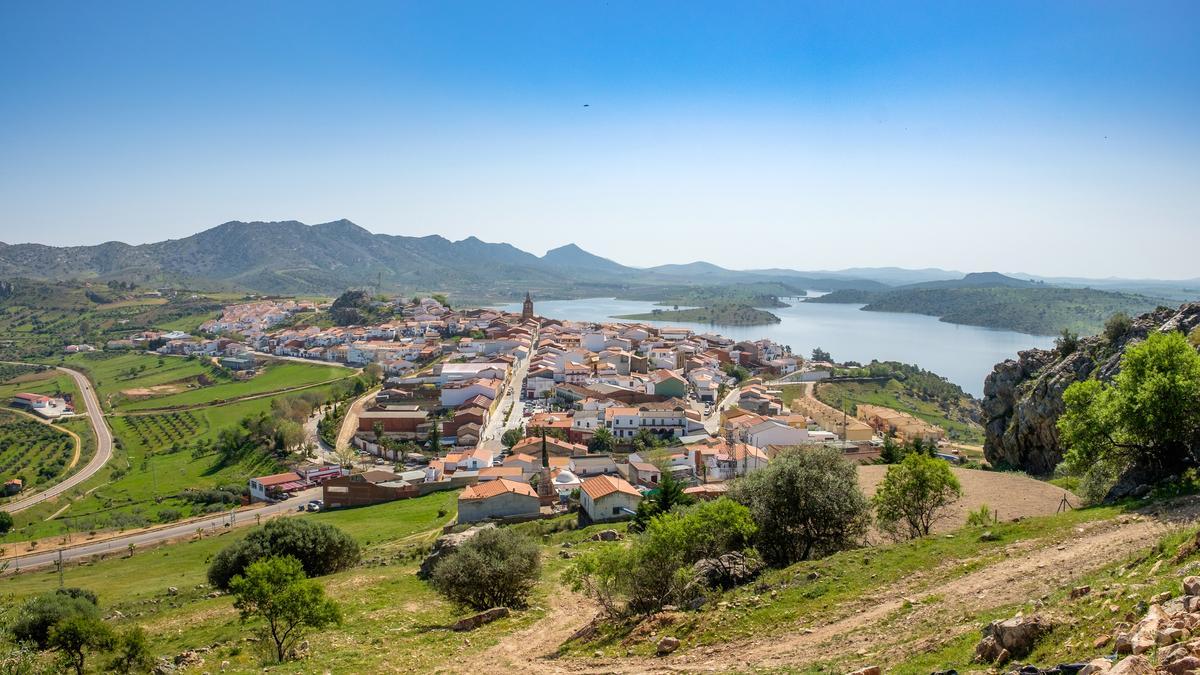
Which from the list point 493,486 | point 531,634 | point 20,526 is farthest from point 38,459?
point 531,634

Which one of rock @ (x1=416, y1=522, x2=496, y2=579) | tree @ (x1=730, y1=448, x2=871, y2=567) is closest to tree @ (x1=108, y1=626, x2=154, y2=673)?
rock @ (x1=416, y1=522, x2=496, y2=579)

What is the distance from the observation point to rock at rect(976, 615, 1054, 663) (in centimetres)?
664

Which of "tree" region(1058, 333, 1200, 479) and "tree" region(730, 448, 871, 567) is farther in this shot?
"tree" region(730, 448, 871, 567)

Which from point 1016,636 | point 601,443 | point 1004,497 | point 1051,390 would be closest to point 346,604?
point 1016,636

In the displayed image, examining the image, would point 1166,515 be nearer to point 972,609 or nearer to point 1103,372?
point 972,609

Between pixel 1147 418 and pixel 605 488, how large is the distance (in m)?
18.2

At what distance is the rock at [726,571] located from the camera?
12805 mm

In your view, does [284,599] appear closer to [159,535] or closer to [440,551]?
[440,551]

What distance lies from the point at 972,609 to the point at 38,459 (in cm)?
6313

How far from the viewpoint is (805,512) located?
1438 cm

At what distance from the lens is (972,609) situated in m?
8.84

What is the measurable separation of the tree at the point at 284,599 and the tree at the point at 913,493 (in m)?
11.2

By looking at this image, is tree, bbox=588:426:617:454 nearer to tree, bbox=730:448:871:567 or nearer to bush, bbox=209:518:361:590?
bush, bbox=209:518:361:590

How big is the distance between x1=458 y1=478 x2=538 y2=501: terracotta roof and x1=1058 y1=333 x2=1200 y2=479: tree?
20.3m
